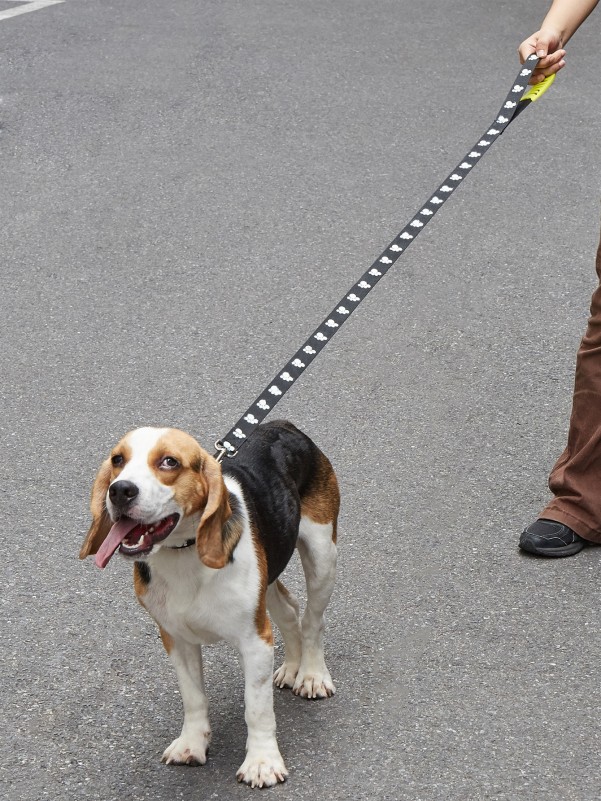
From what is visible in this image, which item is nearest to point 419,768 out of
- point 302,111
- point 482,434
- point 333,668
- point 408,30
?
point 333,668

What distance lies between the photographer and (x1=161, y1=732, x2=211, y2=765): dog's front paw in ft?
11.7

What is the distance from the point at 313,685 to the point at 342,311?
113 cm

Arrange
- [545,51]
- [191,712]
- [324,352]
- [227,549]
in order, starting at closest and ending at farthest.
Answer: [227,549]
[191,712]
[545,51]
[324,352]

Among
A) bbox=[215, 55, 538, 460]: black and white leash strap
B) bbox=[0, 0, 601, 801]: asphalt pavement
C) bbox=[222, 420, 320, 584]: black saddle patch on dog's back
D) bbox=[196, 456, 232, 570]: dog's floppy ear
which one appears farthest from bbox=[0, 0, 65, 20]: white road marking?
bbox=[196, 456, 232, 570]: dog's floppy ear

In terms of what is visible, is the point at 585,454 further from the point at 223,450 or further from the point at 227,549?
the point at 227,549

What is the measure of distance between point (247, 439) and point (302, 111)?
5.97m

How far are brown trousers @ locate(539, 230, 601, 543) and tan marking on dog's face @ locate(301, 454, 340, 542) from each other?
1.22m

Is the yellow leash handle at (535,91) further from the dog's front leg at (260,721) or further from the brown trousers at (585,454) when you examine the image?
the dog's front leg at (260,721)

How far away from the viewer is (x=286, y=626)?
12.9 ft

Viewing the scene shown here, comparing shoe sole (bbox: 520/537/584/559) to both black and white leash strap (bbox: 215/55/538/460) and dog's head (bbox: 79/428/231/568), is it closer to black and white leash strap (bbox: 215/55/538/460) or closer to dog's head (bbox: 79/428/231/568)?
black and white leash strap (bbox: 215/55/538/460)

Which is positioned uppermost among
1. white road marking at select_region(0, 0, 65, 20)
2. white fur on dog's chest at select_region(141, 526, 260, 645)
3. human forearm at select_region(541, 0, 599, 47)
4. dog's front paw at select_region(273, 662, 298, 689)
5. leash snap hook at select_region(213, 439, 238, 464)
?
human forearm at select_region(541, 0, 599, 47)

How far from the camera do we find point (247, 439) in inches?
146

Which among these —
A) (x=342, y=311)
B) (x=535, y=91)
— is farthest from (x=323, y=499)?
(x=535, y=91)

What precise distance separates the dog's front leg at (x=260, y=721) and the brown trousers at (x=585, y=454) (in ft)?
5.43
